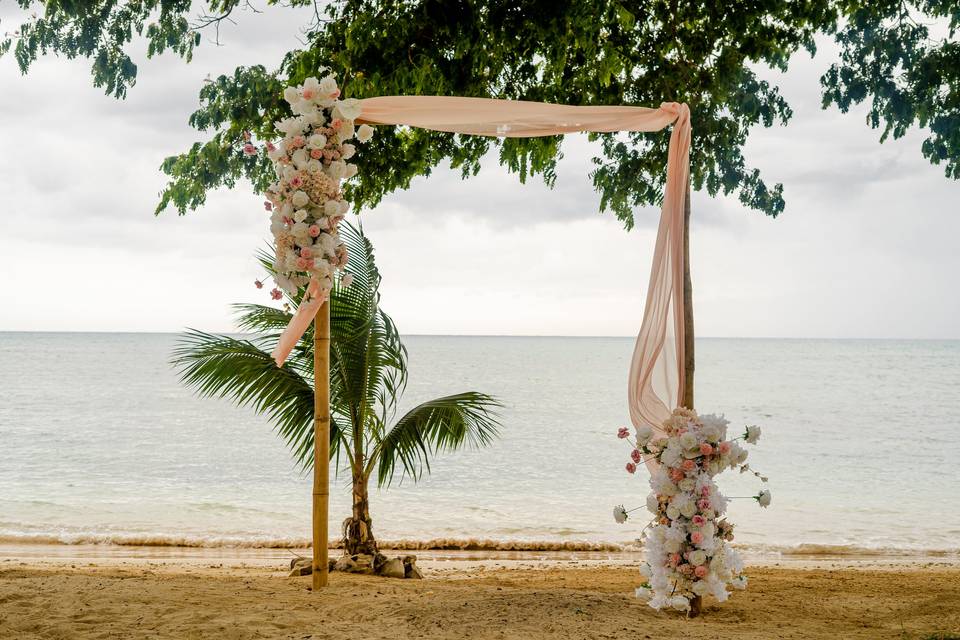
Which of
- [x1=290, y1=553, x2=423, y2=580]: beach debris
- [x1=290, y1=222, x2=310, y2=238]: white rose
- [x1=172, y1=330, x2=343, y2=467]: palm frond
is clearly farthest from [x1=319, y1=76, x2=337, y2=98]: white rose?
[x1=290, y1=553, x2=423, y2=580]: beach debris

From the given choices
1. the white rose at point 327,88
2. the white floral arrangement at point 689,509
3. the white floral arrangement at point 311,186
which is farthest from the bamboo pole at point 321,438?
the white floral arrangement at point 689,509

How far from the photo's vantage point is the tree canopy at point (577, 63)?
5336 mm

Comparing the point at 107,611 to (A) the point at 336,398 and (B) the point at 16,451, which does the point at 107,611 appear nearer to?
(A) the point at 336,398

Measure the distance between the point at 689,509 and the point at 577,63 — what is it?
372 centimetres

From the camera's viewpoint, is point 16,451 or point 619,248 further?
point 619,248

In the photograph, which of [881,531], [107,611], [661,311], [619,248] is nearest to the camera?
[107,611]

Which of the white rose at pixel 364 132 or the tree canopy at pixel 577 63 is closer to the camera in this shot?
the white rose at pixel 364 132

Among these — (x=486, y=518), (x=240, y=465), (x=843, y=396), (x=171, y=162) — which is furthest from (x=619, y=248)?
(x=171, y=162)

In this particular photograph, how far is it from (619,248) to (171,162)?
128 ft

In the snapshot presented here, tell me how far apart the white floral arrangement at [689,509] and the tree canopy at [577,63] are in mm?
2554

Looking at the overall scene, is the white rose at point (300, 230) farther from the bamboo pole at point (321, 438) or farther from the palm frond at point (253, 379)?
the palm frond at point (253, 379)

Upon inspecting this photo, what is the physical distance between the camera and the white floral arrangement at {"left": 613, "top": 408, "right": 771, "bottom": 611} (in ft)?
12.3

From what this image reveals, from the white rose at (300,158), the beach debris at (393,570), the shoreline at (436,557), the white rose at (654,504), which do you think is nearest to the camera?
the white rose at (654,504)

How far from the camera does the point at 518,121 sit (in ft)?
14.8
